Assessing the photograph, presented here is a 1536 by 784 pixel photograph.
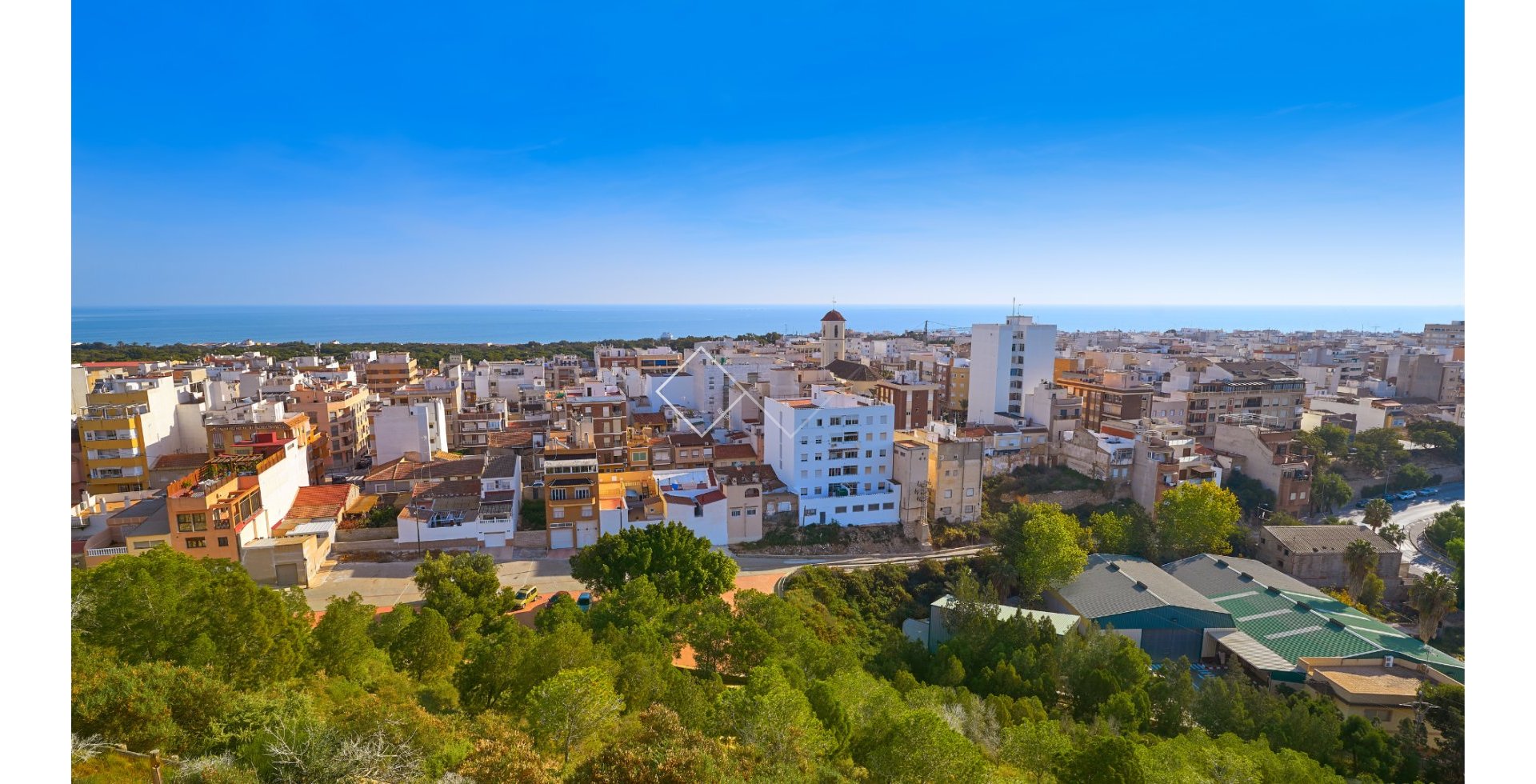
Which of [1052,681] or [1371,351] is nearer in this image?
[1052,681]

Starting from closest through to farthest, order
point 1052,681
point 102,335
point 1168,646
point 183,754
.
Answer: point 183,754
point 1052,681
point 1168,646
point 102,335

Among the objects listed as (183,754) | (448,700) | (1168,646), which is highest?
(183,754)

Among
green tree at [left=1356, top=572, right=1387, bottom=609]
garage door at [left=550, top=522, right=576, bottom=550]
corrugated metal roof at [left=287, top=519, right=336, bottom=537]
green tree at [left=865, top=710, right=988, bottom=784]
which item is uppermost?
green tree at [left=865, top=710, right=988, bottom=784]

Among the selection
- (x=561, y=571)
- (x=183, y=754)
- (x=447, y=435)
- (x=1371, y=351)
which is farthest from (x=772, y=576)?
(x=1371, y=351)

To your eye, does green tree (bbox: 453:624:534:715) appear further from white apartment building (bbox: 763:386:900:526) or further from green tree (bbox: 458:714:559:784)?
white apartment building (bbox: 763:386:900:526)

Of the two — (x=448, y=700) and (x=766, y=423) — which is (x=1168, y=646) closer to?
(x=766, y=423)

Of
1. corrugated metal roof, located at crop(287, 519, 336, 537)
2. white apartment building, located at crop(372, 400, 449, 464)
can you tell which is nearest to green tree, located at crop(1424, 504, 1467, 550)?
corrugated metal roof, located at crop(287, 519, 336, 537)

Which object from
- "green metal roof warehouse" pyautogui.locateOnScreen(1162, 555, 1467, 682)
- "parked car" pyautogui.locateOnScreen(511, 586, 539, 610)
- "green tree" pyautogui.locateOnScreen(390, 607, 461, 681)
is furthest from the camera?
"parked car" pyautogui.locateOnScreen(511, 586, 539, 610)

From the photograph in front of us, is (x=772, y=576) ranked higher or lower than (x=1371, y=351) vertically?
lower
